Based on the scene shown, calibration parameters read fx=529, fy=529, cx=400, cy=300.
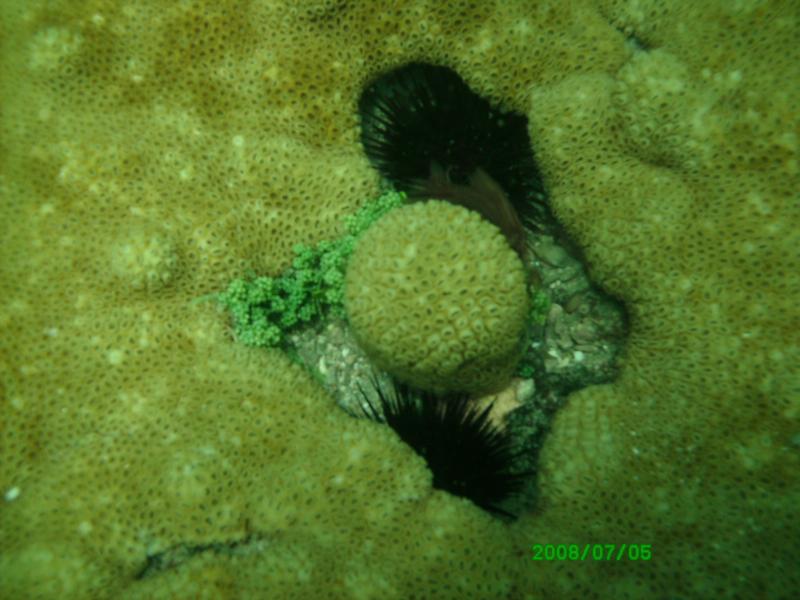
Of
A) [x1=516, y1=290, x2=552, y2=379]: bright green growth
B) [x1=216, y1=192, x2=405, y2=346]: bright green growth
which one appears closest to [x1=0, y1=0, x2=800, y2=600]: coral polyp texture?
[x1=216, y1=192, x2=405, y2=346]: bright green growth

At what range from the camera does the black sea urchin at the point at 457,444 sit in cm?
357

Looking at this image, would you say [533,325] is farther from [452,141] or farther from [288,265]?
[288,265]

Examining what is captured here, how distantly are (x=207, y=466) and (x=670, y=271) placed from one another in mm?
3408

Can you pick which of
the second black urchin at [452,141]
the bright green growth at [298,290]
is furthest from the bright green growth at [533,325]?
the bright green growth at [298,290]

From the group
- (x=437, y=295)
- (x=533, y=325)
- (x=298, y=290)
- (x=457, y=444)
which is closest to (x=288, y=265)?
(x=298, y=290)

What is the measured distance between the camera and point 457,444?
142 inches

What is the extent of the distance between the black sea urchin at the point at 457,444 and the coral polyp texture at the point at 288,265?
0.52 feet

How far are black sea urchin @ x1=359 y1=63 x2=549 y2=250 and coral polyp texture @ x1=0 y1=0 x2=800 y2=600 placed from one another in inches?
5.7

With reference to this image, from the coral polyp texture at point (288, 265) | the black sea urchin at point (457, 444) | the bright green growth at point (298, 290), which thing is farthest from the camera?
the bright green growth at point (298, 290)

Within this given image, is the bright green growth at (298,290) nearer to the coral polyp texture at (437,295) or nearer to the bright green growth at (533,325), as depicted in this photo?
the coral polyp texture at (437,295)

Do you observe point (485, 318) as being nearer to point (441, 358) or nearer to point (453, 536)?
point (441, 358)

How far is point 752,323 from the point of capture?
3465mm

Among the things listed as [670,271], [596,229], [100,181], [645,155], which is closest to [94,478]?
[100,181]

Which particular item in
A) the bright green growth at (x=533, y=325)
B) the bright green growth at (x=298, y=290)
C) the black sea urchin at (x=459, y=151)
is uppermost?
the black sea urchin at (x=459, y=151)
